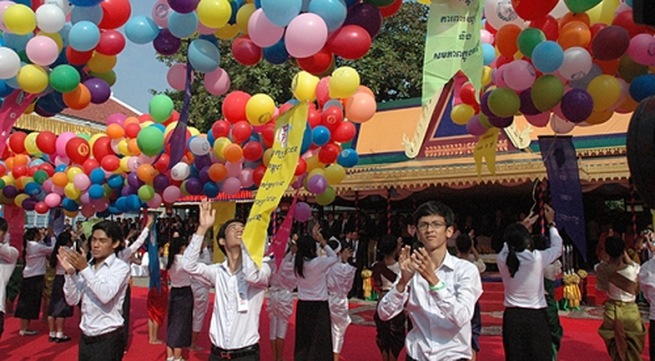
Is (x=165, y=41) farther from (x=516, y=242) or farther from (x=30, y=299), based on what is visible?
(x=30, y=299)

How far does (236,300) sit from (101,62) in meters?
2.88

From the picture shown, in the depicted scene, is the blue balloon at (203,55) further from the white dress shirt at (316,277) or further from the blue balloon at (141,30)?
the white dress shirt at (316,277)

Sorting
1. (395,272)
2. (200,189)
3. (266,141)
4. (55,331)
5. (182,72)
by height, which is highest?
(182,72)

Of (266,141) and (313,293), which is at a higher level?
(266,141)

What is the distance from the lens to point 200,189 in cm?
663

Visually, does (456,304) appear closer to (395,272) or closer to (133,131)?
(395,272)

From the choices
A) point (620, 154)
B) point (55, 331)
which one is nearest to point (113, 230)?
point (55, 331)

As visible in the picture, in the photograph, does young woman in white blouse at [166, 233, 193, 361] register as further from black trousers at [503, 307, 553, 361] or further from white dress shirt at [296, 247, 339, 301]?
black trousers at [503, 307, 553, 361]

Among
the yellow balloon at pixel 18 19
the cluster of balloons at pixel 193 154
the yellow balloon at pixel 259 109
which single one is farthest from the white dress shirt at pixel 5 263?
the yellow balloon at pixel 259 109

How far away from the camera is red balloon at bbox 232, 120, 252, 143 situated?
5988 mm

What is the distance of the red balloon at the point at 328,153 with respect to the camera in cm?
617

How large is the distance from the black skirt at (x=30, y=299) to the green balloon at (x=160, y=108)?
12.1 ft

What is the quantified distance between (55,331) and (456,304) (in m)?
7.01

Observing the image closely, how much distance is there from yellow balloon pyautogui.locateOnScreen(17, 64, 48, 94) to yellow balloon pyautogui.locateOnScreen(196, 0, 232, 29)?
159 cm
